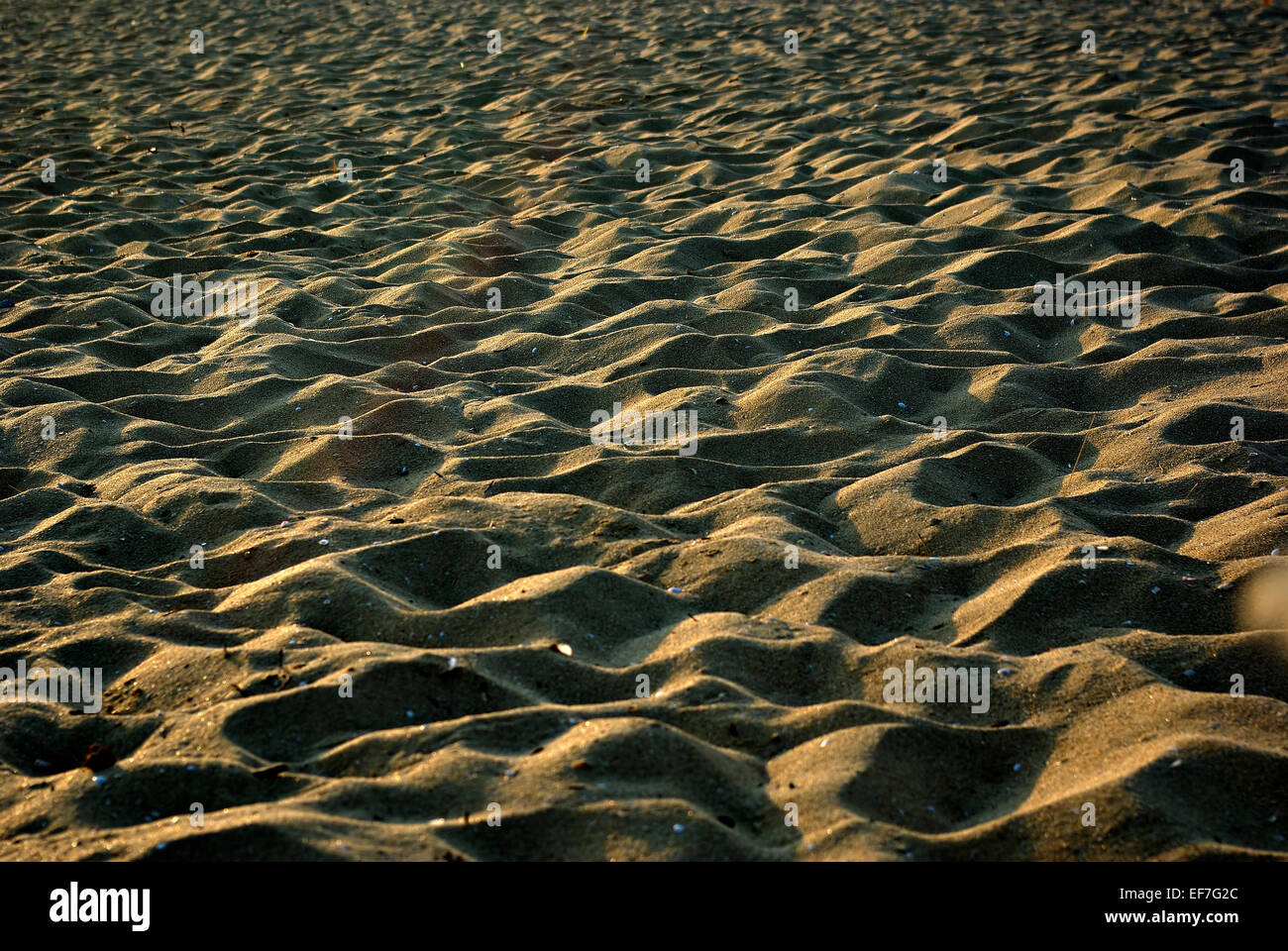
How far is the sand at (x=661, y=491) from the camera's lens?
186 centimetres

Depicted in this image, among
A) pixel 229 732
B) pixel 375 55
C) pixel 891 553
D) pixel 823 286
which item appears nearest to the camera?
pixel 229 732

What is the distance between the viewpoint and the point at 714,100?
725 cm

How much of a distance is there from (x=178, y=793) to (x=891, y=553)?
171 centimetres

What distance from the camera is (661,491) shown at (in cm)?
291

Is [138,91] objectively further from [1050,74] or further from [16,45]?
[1050,74]

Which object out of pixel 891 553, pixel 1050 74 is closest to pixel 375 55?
pixel 1050 74

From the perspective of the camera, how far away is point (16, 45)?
30.7ft

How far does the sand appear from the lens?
186cm

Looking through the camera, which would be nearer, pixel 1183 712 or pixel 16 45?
pixel 1183 712

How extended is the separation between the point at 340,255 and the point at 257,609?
290 centimetres

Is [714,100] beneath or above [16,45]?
beneath
